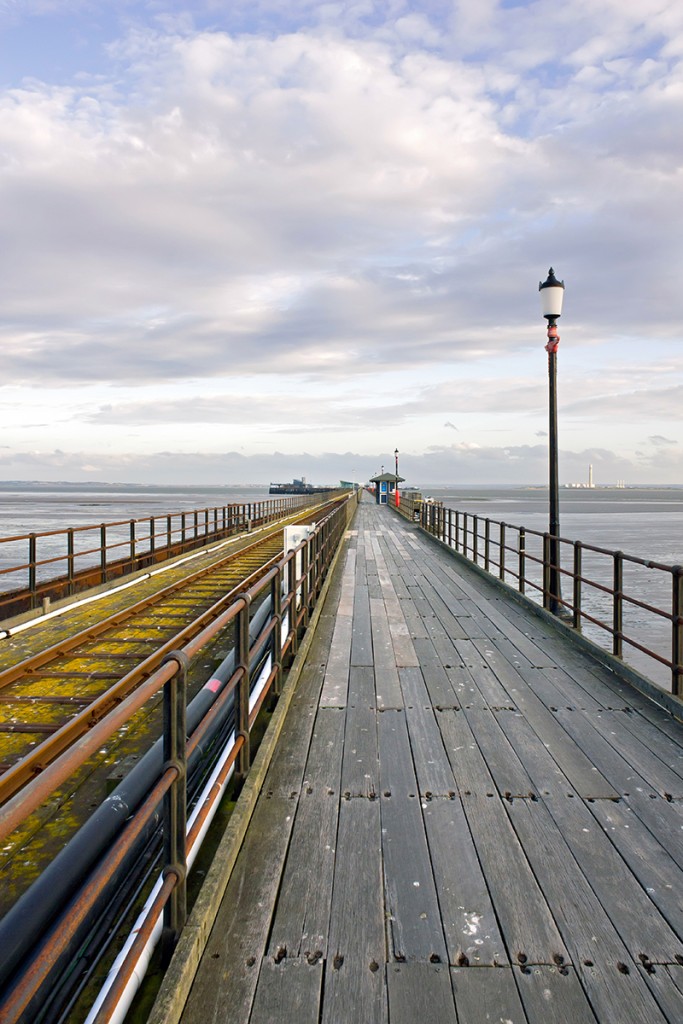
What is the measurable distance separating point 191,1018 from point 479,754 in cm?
238

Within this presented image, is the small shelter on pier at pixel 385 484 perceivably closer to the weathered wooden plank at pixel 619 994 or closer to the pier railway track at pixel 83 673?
the pier railway track at pixel 83 673

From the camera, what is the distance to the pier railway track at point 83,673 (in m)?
3.86

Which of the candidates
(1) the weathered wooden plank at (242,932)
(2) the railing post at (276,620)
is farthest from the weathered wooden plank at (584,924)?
(2) the railing post at (276,620)

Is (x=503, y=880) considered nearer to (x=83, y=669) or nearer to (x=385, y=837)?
(x=385, y=837)

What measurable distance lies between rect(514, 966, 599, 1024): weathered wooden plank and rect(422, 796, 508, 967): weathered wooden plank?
0.11 m

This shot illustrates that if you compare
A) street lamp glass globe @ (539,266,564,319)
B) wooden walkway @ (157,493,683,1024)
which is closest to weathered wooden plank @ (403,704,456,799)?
wooden walkway @ (157,493,683,1024)

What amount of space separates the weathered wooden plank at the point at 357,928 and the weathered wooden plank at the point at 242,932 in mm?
269

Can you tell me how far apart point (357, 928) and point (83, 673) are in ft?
14.6

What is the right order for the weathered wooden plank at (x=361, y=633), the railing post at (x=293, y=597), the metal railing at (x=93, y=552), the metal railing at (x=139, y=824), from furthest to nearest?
the metal railing at (x=93, y=552) < the weathered wooden plank at (x=361, y=633) < the railing post at (x=293, y=597) < the metal railing at (x=139, y=824)

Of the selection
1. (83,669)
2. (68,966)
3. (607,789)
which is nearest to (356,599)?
(83,669)

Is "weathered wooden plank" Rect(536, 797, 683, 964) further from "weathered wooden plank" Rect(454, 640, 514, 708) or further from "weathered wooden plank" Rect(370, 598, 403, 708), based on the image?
"weathered wooden plank" Rect(370, 598, 403, 708)


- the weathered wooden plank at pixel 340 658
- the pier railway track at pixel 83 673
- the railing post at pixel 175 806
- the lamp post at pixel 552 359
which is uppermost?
the lamp post at pixel 552 359

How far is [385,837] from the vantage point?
3047 millimetres

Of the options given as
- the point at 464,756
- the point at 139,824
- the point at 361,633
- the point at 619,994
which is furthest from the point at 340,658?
the point at 139,824
